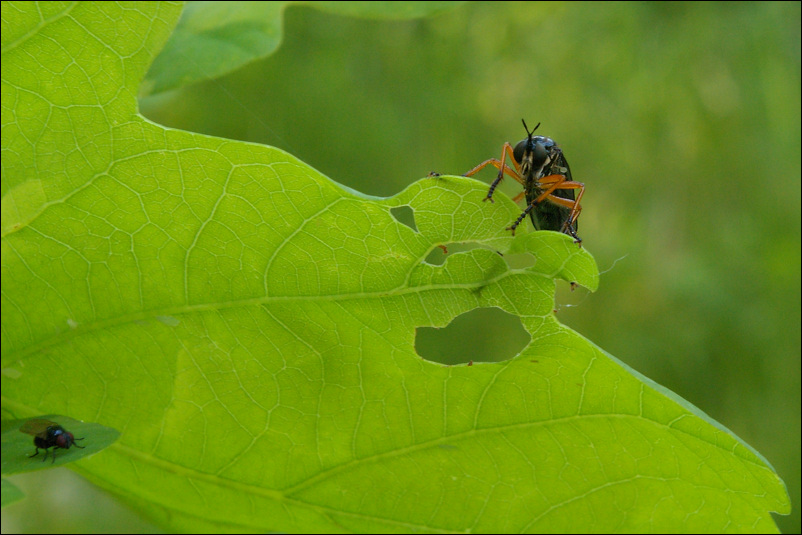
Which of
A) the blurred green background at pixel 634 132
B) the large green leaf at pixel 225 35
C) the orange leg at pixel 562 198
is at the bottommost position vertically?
the orange leg at pixel 562 198

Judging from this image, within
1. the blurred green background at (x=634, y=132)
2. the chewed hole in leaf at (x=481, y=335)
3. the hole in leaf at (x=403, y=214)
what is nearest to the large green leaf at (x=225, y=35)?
the hole in leaf at (x=403, y=214)

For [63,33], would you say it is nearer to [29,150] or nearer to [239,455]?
[29,150]

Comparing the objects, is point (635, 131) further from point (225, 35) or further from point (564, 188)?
point (225, 35)

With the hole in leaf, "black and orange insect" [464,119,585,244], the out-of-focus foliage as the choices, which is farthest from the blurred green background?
the hole in leaf

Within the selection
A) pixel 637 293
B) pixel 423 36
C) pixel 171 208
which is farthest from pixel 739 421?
pixel 171 208

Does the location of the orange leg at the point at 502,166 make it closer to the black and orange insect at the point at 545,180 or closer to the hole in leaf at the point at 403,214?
the black and orange insect at the point at 545,180

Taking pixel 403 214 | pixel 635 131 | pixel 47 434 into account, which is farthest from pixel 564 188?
pixel 635 131

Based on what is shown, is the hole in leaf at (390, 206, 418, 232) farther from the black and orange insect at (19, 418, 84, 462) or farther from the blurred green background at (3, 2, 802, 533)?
the blurred green background at (3, 2, 802, 533)
